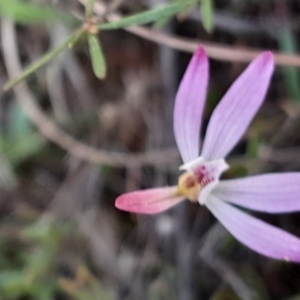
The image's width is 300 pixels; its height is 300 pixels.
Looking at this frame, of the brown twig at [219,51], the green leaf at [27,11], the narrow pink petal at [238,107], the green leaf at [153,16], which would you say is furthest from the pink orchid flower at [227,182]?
the green leaf at [27,11]

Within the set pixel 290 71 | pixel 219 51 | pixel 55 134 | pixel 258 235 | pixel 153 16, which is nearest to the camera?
pixel 258 235

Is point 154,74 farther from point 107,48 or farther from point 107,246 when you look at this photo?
point 107,246

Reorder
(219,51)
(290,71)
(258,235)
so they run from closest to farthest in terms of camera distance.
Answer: (258,235) < (219,51) < (290,71)

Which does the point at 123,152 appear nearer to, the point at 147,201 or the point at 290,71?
the point at 290,71

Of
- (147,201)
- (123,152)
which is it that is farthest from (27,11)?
(147,201)

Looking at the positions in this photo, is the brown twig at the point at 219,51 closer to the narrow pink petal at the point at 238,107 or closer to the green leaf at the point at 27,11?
the green leaf at the point at 27,11

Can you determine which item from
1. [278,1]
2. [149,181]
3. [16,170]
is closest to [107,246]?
[149,181]
